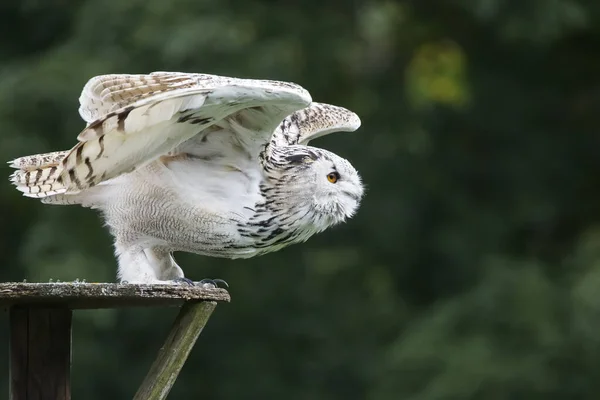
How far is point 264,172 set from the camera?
5.67 meters

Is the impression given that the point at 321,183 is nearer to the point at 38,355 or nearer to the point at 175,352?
the point at 175,352

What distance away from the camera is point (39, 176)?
18.8 ft

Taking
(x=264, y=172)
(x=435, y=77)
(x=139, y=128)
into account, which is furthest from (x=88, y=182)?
(x=435, y=77)

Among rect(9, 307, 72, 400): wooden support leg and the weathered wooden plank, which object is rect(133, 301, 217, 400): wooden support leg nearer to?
the weathered wooden plank

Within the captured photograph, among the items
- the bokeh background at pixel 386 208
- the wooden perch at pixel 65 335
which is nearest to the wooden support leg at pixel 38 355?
the wooden perch at pixel 65 335

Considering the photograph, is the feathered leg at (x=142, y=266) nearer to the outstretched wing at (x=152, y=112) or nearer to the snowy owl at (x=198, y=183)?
the snowy owl at (x=198, y=183)

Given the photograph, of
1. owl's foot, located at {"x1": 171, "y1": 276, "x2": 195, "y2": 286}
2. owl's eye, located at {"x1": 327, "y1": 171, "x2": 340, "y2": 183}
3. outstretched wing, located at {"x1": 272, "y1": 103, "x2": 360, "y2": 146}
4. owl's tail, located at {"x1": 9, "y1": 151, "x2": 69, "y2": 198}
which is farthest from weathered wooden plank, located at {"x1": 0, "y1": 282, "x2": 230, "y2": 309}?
outstretched wing, located at {"x1": 272, "y1": 103, "x2": 360, "y2": 146}

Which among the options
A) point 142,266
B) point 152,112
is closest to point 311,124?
point 142,266

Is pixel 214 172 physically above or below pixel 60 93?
above

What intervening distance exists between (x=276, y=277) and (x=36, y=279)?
127 inches

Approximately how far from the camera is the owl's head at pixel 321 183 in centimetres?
567

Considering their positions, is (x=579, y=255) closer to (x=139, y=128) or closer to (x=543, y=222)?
A: (x=543, y=222)

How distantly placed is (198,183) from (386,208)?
8964 mm

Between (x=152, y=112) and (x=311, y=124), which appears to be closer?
(x=152, y=112)
